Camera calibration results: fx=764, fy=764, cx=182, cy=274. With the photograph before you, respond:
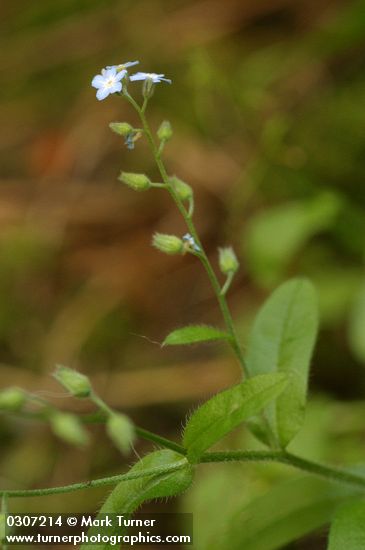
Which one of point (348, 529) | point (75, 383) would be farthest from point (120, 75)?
point (348, 529)

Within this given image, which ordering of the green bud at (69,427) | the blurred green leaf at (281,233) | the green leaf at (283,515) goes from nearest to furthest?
the green bud at (69,427), the green leaf at (283,515), the blurred green leaf at (281,233)

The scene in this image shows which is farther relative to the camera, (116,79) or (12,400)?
(12,400)

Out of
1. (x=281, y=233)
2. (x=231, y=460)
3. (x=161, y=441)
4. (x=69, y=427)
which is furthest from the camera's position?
(x=281, y=233)

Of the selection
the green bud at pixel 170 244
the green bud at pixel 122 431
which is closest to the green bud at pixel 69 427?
the green bud at pixel 122 431

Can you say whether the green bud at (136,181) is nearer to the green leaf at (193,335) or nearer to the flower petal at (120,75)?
the flower petal at (120,75)

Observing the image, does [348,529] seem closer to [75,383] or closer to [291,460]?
[291,460]

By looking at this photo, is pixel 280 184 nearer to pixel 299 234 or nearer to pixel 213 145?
pixel 299 234

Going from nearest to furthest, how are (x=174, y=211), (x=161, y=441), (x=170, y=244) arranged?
(x=161, y=441), (x=170, y=244), (x=174, y=211)
